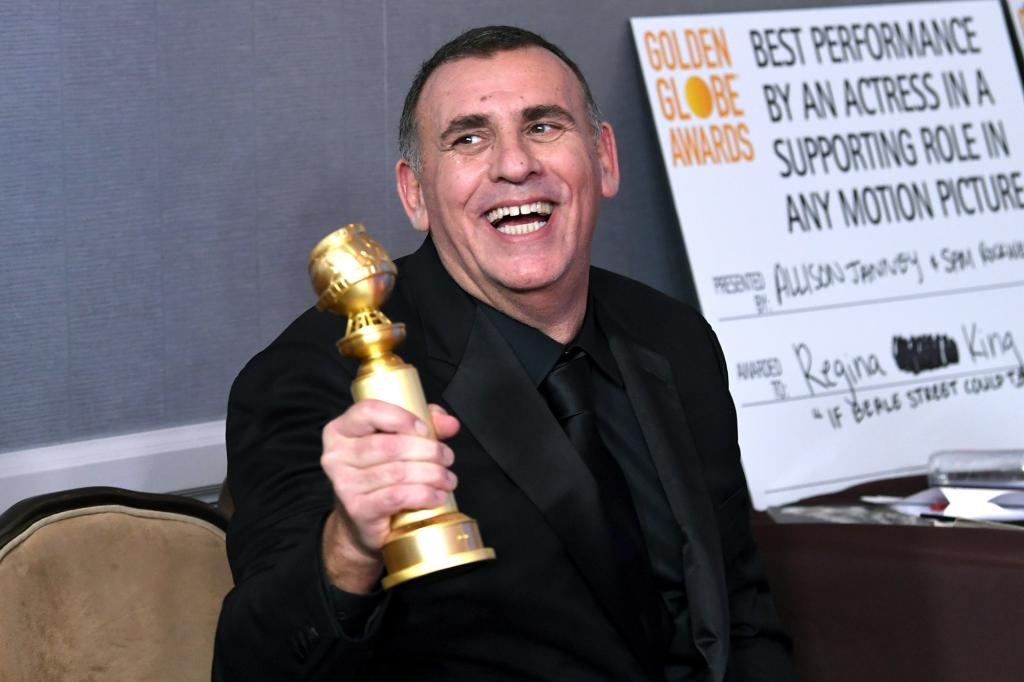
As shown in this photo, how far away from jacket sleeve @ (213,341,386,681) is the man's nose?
34 centimetres

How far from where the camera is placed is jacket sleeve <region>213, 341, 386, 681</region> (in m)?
1.20

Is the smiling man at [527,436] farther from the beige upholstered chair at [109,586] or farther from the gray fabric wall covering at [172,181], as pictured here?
the gray fabric wall covering at [172,181]

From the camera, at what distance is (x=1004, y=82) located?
10.3ft

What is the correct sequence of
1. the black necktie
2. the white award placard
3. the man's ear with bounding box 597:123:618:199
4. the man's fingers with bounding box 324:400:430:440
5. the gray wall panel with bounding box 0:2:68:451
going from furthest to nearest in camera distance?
the white award placard → the gray wall panel with bounding box 0:2:68:451 → the man's ear with bounding box 597:123:618:199 → the black necktie → the man's fingers with bounding box 324:400:430:440

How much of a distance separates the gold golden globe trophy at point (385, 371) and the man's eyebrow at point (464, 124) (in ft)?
2.36

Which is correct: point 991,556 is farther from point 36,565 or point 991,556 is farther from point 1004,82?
point 1004,82

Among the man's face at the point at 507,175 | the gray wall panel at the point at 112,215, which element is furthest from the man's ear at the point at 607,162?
the gray wall panel at the point at 112,215

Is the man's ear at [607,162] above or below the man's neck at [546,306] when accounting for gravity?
above

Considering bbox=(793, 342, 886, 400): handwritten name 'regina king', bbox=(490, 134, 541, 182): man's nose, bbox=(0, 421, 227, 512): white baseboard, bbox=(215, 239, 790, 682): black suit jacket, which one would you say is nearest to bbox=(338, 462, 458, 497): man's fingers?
bbox=(215, 239, 790, 682): black suit jacket

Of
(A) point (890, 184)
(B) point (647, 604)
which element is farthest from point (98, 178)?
(A) point (890, 184)

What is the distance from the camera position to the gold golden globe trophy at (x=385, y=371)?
957 mm

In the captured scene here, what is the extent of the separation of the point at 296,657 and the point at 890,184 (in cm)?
217

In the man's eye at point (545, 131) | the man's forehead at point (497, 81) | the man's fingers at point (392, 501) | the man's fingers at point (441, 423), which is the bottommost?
the man's fingers at point (392, 501)

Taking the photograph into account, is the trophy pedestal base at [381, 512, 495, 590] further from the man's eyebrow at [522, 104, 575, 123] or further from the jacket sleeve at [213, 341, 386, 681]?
the man's eyebrow at [522, 104, 575, 123]
